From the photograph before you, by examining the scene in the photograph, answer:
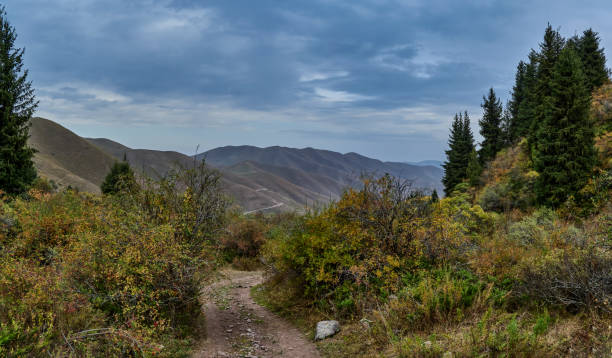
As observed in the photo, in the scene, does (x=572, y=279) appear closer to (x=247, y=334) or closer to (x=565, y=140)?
(x=247, y=334)

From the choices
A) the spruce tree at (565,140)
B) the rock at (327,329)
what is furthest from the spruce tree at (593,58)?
the rock at (327,329)

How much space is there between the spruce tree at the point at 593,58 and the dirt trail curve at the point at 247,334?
4080cm

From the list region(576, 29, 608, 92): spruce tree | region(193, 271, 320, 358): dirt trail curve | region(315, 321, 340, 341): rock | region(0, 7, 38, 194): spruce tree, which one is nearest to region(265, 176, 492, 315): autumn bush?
region(315, 321, 340, 341): rock

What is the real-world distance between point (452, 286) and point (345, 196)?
4.61 m

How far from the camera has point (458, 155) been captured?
43500 millimetres

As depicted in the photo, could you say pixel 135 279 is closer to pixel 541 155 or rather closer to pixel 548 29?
pixel 541 155

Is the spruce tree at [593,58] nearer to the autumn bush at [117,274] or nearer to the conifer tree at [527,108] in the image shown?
the conifer tree at [527,108]

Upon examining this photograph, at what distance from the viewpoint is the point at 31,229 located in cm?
1027

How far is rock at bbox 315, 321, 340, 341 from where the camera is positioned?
818 cm

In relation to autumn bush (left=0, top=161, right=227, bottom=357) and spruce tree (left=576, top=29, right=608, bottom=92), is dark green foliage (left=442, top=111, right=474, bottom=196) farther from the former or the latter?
autumn bush (left=0, top=161, right=227, bottom=357)

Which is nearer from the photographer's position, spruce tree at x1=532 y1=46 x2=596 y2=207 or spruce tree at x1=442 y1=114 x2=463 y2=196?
spruce tree at x1=532 y1=46 x2=596 y2=207

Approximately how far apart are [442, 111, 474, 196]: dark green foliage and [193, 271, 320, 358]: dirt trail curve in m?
37.1

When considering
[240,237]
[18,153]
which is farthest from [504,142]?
[18,153]

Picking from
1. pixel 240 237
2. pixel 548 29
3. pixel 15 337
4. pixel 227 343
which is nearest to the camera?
pixel 15 337
